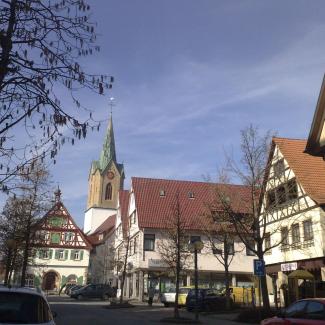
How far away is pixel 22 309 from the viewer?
25.7 feet

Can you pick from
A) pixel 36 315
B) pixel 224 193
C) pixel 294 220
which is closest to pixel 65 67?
pixel 36 315

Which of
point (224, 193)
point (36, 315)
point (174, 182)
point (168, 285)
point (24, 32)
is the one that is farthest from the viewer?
point (174, 182)

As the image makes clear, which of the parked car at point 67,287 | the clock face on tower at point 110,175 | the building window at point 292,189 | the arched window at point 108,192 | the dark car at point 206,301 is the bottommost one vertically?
the dark car at point 206,301

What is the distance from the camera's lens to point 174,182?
5547cm

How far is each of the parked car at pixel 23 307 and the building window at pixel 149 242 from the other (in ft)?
133

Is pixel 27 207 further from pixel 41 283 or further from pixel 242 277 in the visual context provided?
pixel 41 283

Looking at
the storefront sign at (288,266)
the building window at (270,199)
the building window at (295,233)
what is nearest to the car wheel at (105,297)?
the storefront sign at (288,266)

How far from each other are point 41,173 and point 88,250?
153ft

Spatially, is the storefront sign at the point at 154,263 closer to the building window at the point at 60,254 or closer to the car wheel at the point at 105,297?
the car wheel at the point at 105,297

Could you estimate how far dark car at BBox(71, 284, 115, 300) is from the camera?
168 ft

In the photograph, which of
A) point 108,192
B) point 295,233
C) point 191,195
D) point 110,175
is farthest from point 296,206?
point 108,192

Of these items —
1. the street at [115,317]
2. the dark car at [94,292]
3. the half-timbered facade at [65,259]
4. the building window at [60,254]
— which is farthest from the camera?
the building window at [60,254]

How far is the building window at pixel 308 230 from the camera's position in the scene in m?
30.3

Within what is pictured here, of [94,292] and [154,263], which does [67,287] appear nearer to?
[94,292]
